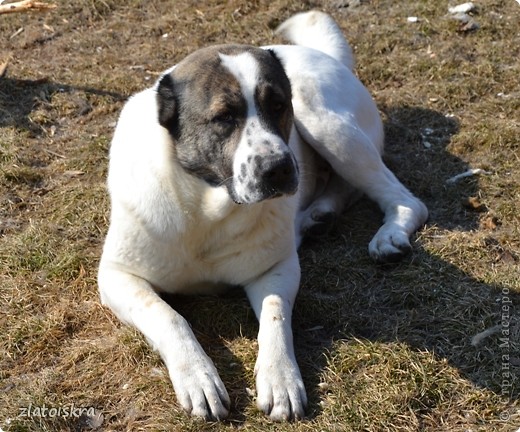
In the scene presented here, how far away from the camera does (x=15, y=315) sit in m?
3.35

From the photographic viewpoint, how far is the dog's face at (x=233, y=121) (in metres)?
2.88

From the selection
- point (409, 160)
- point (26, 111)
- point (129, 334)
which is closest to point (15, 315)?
point (129, 334)

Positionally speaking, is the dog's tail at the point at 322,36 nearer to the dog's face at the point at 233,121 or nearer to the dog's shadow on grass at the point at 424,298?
the dog's shadow on grass at the point at 424,298

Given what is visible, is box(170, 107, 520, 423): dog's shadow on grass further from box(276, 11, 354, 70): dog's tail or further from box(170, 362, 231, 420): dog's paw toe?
box(276, 11, 354, 70): dog's tail

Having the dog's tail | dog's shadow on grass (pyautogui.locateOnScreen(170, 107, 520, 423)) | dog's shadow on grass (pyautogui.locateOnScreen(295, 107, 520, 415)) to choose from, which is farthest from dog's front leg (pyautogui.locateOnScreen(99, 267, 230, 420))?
the dog's tail

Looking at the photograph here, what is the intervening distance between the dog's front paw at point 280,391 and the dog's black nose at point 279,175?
595 millimetres

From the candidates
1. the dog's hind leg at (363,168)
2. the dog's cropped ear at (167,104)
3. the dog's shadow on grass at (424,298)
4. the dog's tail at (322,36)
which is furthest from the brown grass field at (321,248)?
the dog's cropped ear at (167,104)

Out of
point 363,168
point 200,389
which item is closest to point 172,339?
point 200,389

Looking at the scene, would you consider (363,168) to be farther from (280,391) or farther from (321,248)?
(280,391)

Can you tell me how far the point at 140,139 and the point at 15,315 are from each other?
879 millimetres

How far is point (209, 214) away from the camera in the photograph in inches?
122

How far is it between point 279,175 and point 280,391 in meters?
0.72

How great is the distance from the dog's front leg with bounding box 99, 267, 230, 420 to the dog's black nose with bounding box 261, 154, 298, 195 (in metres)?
0.59

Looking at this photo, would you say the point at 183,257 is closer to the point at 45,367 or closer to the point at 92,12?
the point at 45,367
